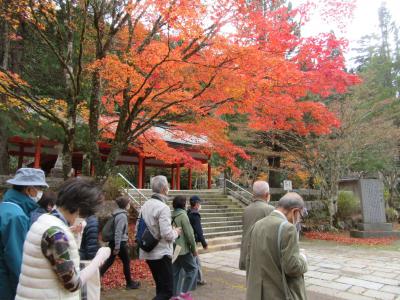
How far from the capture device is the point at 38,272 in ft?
5.90

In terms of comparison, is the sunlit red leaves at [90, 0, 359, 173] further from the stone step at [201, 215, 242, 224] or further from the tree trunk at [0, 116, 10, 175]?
the stone step at [201, 215, 242, 224]

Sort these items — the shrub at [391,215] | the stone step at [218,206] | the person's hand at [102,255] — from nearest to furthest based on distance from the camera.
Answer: the person's hand at [102,255] → the stone step at [218,206] → the shrub at [391,215]

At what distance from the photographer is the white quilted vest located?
1.79m

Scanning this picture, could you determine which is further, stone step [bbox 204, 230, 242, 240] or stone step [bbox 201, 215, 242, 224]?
stone step [bbox 201, 215, 242, 224]

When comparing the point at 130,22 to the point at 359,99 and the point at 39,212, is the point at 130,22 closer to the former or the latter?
the point at 39,212

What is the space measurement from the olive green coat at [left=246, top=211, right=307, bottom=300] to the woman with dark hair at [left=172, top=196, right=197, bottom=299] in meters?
1.97

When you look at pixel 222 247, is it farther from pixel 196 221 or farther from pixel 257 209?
pixel 257 209

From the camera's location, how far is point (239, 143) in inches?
623

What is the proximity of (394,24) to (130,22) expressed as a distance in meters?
33.4

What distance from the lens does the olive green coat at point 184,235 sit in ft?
14.9

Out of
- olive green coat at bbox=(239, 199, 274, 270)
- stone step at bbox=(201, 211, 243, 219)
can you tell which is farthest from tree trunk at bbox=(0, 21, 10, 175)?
olive green coat at bbox=(239, 199, 274, 270)

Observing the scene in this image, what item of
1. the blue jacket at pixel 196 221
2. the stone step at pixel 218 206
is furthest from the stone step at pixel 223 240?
the blue jacket at pixel 196 221

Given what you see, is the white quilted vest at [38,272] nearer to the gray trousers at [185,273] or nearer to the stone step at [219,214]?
the gray trousers at [185,273]

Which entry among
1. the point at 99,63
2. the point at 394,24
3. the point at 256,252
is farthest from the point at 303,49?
the point at 394,24
